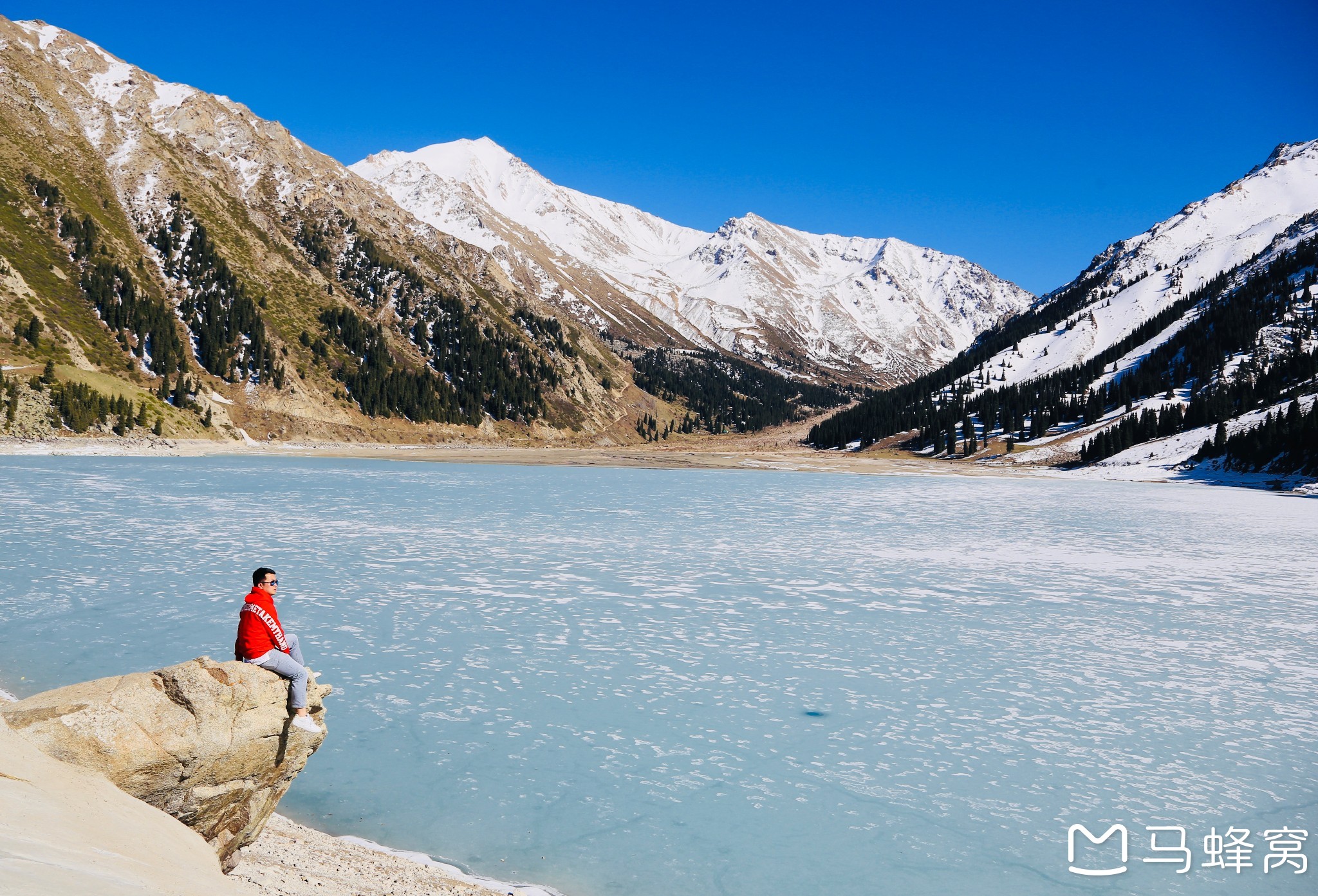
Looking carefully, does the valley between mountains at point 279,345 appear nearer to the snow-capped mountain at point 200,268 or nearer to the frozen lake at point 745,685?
the snow-capped mountain at point 200,268

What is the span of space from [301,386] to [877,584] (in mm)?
134610

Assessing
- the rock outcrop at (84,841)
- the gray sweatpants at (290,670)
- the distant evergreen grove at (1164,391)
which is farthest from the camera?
the distant evergreen grove at (1164,391)

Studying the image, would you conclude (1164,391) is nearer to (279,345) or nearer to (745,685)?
(279,345)

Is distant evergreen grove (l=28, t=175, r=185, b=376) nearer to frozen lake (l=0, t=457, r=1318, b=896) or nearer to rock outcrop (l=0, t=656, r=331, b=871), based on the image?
frozen lake (l=0, t=457, r=1318, b=896)

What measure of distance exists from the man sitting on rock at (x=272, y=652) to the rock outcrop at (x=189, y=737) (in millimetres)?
145

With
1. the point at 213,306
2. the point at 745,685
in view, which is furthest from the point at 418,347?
the point at 745,685

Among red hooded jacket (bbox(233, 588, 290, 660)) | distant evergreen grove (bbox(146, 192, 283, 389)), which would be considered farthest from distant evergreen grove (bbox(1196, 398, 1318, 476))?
distant evergreen grove (bbox(146, 192, 283, 389))

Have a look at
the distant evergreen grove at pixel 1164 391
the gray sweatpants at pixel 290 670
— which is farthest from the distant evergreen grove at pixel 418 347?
the gray sweatpants at pixel 290 670

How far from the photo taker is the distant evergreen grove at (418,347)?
159125mm

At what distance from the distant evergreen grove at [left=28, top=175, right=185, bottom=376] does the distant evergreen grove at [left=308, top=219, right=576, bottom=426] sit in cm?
3219

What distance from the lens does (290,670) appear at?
1090cm

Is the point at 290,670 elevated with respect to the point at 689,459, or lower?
elevated

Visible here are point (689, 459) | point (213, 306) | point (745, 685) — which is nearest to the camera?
point (745, 685)

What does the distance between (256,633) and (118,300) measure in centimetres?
14450
